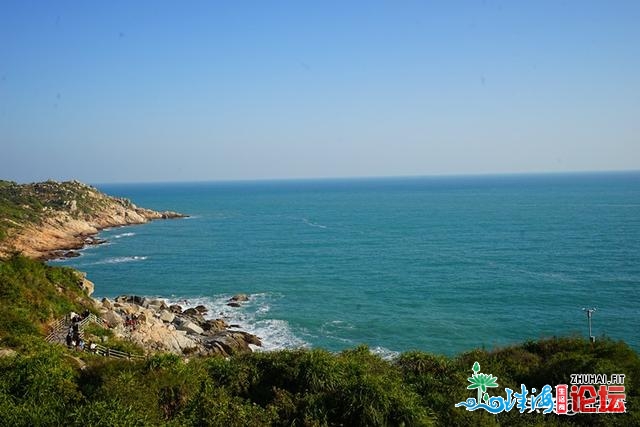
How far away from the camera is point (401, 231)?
89250mm

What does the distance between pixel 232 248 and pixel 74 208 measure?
4031cm

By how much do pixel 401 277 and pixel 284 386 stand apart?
39.1 m

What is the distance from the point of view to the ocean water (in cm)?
3809

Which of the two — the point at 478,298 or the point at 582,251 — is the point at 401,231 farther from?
the point at 478,298

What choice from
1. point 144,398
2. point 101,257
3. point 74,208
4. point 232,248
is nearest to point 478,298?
point 144,398

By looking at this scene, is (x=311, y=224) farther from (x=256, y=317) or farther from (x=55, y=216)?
(x=256, y=317)

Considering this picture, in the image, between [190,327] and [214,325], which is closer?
[190,327]

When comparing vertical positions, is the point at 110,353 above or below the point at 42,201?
below

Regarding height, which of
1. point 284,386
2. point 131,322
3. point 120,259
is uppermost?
point 284,386

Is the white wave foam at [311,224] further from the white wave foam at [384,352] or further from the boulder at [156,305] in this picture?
the white wave foam at [384,352]

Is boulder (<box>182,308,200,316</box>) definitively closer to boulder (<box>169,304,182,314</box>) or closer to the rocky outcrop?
the rocky outcrop

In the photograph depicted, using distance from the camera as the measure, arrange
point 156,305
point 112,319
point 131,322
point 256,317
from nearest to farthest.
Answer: point 112,319
point 131,322
point 256,317
point 156,305

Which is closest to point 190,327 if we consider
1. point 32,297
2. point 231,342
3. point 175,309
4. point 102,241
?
point 231,342

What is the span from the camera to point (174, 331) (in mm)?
35219
